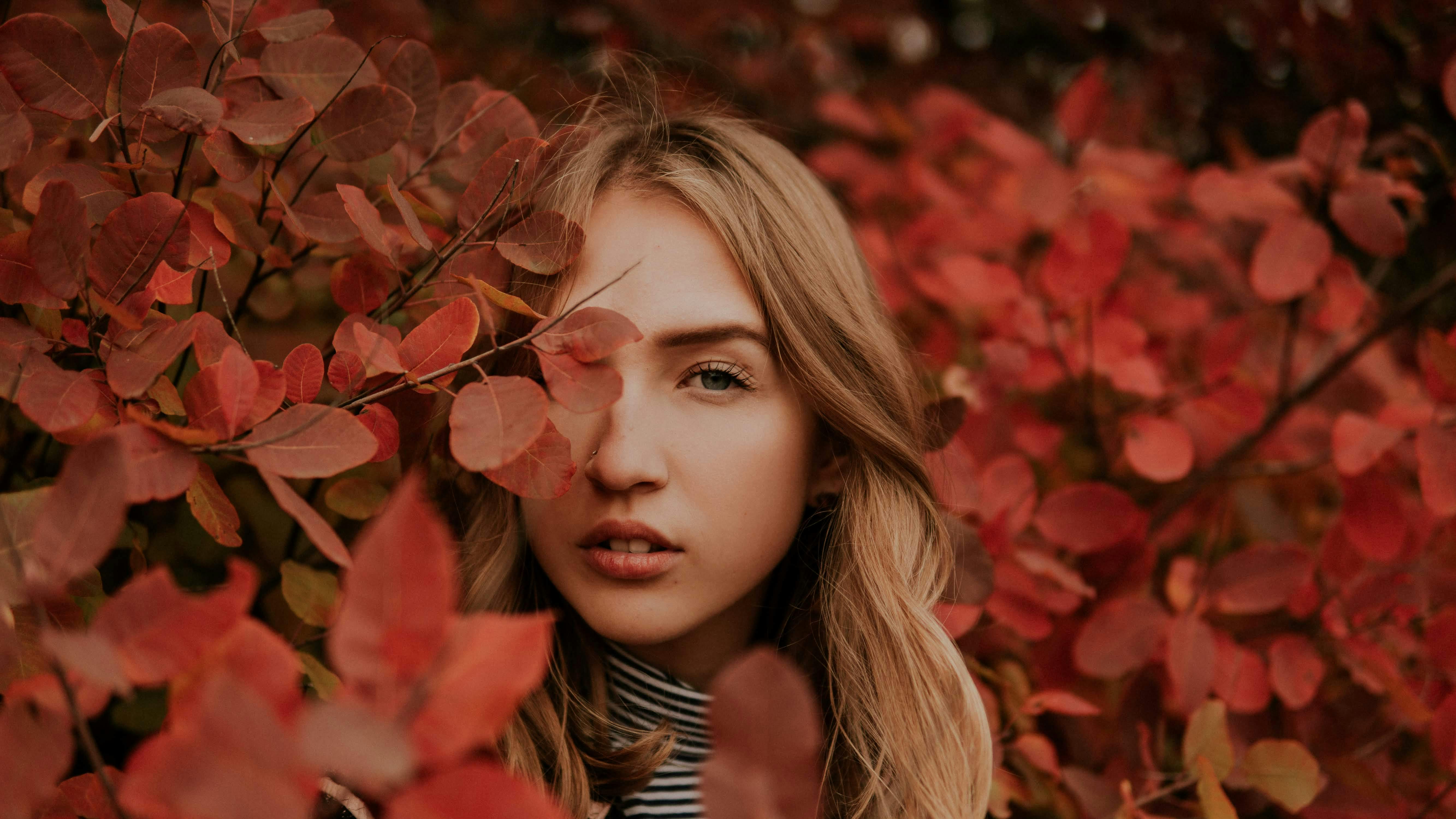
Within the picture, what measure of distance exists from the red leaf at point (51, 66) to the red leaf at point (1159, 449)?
119 cm

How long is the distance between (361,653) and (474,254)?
0.56 metres

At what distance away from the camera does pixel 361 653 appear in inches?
17.7

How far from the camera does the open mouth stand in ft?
3.31

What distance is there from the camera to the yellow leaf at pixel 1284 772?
105 cm

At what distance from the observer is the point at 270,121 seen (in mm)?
840

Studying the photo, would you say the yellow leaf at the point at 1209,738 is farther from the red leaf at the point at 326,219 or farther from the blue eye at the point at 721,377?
the red leaf at the point at 326,219

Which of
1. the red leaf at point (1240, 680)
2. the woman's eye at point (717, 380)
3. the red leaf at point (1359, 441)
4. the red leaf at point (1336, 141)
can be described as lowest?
the red leaf at point (1240, 680)

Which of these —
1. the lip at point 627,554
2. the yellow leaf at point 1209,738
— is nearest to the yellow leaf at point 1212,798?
the yellow leaf at point 1209,738

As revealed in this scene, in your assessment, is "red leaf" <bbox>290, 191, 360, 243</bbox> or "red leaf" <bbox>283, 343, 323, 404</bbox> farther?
"red leaf" <bbox>290, 191, 360, 243</bbox>

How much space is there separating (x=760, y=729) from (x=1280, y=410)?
1.24 meters

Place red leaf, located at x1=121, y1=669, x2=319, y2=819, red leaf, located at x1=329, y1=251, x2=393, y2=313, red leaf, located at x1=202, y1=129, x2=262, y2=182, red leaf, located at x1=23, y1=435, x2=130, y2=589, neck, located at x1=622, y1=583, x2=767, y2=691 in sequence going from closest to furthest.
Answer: red leaf, located at x1=121, y1=669, x2=319, y2=819
red leaf, located at x1=23, y1=435, x2=130, y2=589
red leaf, located at x1=202, y1=129, x2=262, y2=182
red leaf, located at x1=329, y1=251, x2=393, y2=313
neck, located at x1=622, y1=583, x2=767, y2=691

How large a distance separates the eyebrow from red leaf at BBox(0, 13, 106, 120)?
1.75ft

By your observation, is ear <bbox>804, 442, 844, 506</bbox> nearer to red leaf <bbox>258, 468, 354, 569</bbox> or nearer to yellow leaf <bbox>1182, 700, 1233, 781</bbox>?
yellow leaf <bbox>1182, 700, 1233, 781</bbox>

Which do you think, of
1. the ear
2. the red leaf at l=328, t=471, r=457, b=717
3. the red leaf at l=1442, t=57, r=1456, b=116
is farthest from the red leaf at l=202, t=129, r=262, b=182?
the red leaf at l=1442, t=57, r=1456, b=116
